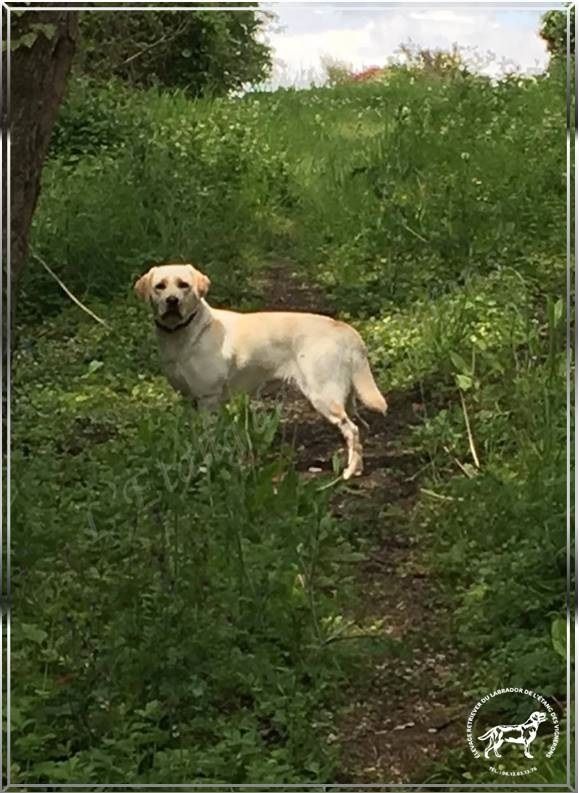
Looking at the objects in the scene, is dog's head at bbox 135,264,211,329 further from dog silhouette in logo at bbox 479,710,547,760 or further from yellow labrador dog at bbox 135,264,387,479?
dog silhouette in logo at bbox 479,710,547,760

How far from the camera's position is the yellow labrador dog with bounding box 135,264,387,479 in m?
2.86

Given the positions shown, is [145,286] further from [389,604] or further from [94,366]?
[389,604]

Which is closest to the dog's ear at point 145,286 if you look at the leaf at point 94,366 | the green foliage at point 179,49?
the leaf at point 94,366

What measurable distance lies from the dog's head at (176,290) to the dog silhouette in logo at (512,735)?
840 mm

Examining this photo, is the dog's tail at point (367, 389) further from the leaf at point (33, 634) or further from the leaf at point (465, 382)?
the leaf at point (33, 634)

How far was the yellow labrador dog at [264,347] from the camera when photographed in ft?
9.38

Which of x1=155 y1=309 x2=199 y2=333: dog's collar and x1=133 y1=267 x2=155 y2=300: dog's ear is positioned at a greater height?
x1=133 y1=267 x2=155 y2=300: dog's ear

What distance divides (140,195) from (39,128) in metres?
0.21

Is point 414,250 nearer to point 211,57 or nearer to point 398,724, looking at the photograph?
point 211,57

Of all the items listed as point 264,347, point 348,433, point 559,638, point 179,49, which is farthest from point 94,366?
point 559,638
